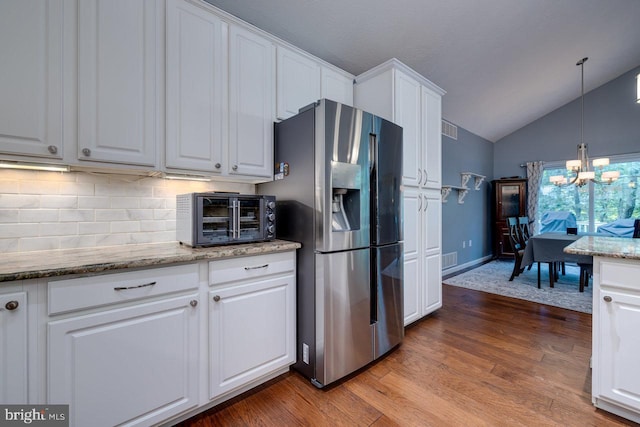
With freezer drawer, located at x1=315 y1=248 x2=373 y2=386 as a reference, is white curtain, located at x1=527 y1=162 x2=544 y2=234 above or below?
above

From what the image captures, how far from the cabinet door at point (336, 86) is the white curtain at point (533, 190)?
546cm

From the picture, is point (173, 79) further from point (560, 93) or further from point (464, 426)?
point (560, 93)

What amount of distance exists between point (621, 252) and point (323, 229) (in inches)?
64.4

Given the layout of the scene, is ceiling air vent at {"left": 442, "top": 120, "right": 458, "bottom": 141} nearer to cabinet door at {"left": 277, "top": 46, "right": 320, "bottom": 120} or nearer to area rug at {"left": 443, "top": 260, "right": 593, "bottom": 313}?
area rug at {"left": 443, "top": 260, "right": 593, "bottom": 313}

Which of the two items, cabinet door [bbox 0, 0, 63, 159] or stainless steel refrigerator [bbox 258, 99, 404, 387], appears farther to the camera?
stainless steel refrigerator [bbox 258, 99, 404, 387]

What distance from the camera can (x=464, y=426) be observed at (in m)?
1.47

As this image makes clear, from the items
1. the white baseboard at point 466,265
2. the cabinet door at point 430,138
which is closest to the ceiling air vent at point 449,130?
the cabinet door at point 430,138

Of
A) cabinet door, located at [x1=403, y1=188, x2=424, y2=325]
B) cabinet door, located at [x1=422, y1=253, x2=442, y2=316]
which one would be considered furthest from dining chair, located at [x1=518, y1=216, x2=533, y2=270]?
cabinet door, located at [x1=403, y1=188, x2=424, y2=325]

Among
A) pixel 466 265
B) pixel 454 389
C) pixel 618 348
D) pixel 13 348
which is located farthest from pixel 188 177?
pixel 466 265

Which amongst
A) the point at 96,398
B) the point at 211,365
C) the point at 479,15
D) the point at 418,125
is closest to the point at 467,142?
the point at 479,15

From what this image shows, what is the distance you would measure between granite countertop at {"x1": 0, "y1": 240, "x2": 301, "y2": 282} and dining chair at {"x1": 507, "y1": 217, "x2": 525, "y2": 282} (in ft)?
13.5

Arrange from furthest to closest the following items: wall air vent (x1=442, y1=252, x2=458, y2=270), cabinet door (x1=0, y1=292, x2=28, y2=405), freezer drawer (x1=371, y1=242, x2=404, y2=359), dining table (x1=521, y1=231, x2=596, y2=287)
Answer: wall air vent (x1=442, y1=252, x2=458, y2=270)
dining table (x1=521, y1=231, x2=596, y2=287)
freezer drawer (x1=371, y1=242, x2=404, y2=359)
cabinet door (x1=0, y1=292, x2=28, y2=405)

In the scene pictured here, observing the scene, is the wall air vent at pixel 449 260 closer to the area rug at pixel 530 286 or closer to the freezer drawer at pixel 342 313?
the area rug at pixel 530 286

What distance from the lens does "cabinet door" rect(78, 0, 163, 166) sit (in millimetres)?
1421
